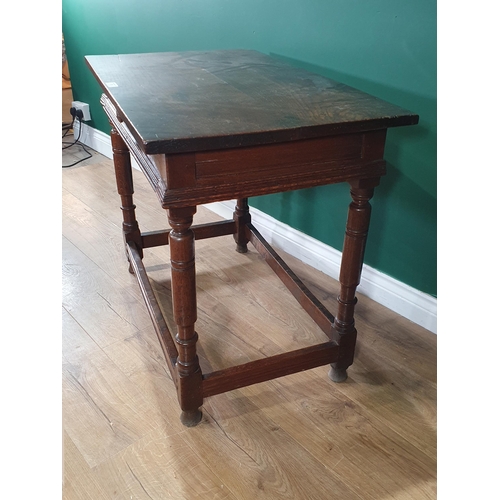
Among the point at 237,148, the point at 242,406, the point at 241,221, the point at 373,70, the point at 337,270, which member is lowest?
the point at 242,406

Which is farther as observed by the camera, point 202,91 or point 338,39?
point 338,39

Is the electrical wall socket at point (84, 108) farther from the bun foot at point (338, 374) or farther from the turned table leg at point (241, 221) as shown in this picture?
the bun foot at point (338, 374)

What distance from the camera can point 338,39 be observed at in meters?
1.48

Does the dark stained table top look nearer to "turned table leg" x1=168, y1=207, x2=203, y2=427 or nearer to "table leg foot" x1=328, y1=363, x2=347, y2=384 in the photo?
"turned table leg" x1=168, y1=207, x2=203, y2=427

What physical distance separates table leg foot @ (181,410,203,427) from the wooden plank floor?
0.01m

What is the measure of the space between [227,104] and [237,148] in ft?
0.51

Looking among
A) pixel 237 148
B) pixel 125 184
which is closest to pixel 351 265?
pixel 237 148

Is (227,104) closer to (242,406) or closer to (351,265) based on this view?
(351,265)

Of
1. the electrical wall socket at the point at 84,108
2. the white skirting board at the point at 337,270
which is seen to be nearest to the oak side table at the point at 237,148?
the white skirting board at the point at 337,270

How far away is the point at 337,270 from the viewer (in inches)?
68.6

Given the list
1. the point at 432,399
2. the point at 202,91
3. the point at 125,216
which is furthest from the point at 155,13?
the point at 432,399

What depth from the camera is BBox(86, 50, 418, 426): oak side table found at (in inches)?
Result: 35.8

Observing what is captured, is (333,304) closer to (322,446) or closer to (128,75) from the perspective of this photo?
(322,446)

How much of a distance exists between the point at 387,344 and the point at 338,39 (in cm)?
90
